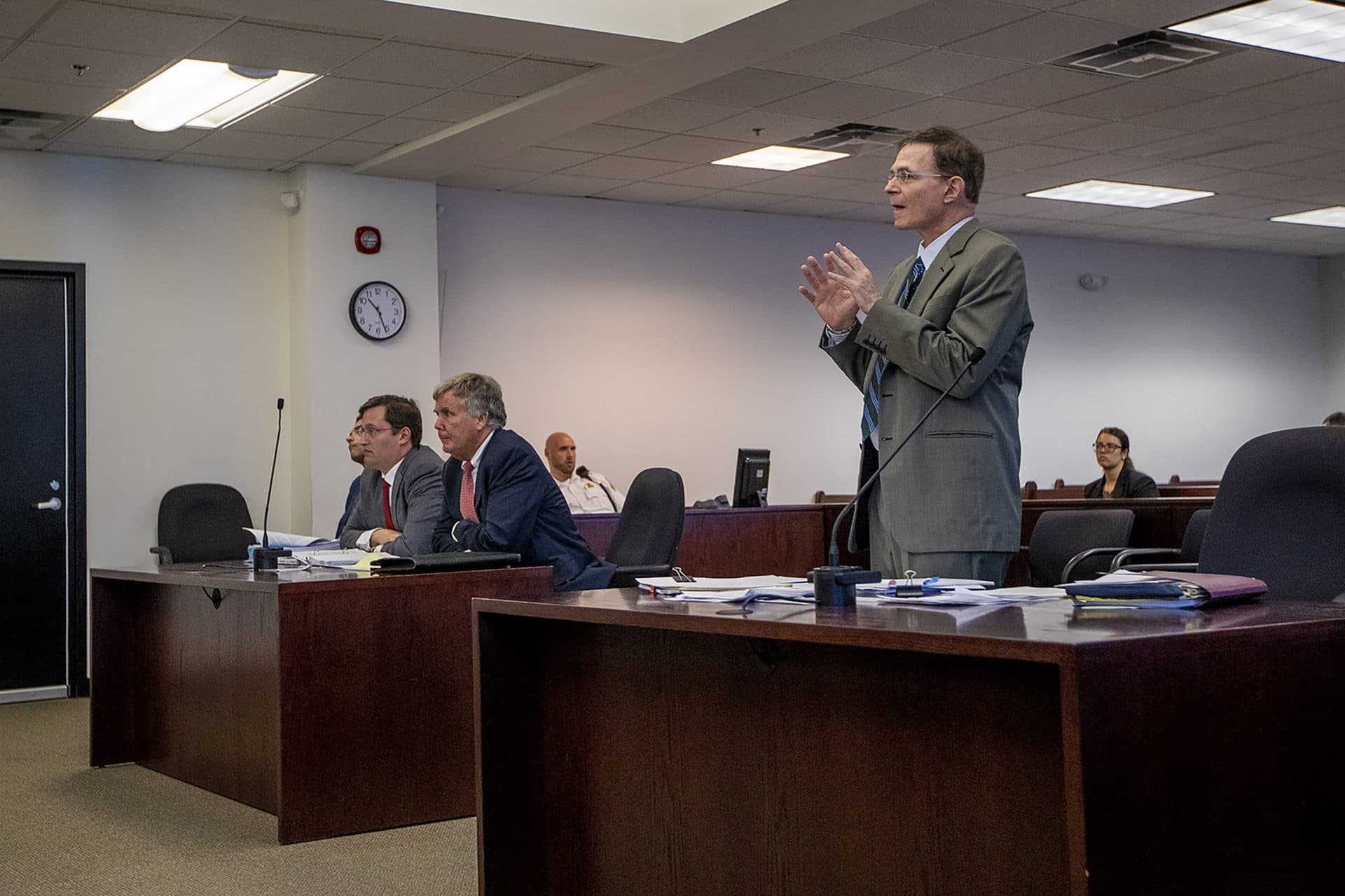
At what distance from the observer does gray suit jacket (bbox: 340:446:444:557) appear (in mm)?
4332

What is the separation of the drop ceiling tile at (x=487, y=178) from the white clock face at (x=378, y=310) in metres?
0.75

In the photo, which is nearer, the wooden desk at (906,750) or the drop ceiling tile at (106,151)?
the wooden desk at (906,750)

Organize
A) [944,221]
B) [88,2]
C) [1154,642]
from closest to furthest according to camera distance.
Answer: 1. [1154,642]
2. [944,221]
3. [88,2]

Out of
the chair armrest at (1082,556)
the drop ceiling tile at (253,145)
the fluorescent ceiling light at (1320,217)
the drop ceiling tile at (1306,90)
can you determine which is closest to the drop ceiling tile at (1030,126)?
the drop ceiling tile at (1306,90)

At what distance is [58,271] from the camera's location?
6969mm

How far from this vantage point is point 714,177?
8.04 meters

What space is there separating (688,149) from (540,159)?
0.82m

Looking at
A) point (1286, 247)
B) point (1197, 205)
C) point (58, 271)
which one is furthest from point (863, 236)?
point (58, 271)

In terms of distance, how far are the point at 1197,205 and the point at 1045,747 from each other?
28.2 ft

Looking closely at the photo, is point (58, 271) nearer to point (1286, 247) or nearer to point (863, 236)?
point (863, 236)

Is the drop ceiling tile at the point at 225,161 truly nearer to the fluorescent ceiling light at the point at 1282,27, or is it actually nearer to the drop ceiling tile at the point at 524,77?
the drop ceiling tile at the point at 524,77

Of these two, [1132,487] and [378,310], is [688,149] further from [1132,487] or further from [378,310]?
[1132,487]

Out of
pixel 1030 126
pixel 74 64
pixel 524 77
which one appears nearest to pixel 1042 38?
pixel 1030 126

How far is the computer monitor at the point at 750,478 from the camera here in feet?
24.9
